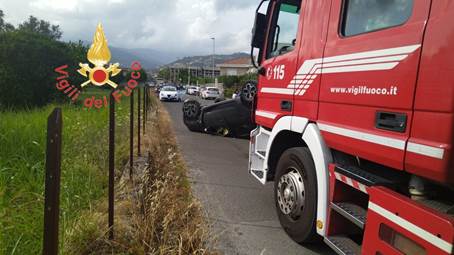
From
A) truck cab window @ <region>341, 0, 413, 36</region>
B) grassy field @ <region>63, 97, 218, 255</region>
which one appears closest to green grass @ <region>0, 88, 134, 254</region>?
grassy field @ <region>63, 97, 218, 255</region>

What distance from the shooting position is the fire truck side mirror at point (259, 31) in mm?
4445

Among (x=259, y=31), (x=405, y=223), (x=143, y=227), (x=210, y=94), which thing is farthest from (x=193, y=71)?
(x=405, y=223)

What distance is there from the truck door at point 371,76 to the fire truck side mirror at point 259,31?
Answer: 1477mm

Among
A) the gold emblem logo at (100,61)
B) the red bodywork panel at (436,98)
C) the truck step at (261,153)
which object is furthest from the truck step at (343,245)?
the gold emblem logo at (100,61)

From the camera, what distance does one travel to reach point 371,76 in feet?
8.18

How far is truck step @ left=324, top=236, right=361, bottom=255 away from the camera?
275cm

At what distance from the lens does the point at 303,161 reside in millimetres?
3387

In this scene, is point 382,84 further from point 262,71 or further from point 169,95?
point 169,95

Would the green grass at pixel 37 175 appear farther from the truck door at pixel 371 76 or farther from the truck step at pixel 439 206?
the truck step at pixel 439 206

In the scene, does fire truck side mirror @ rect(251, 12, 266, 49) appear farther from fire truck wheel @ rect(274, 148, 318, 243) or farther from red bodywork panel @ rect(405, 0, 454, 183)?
red bodywork panel @ rect(405, 0, 454, 183)

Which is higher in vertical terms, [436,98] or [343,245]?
[436,98]

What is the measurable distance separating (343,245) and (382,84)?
1.30 meters

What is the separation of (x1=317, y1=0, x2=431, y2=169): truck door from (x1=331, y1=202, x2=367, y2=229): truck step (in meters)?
0.45

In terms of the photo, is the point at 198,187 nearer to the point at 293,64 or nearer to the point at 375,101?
the point at 293,64
